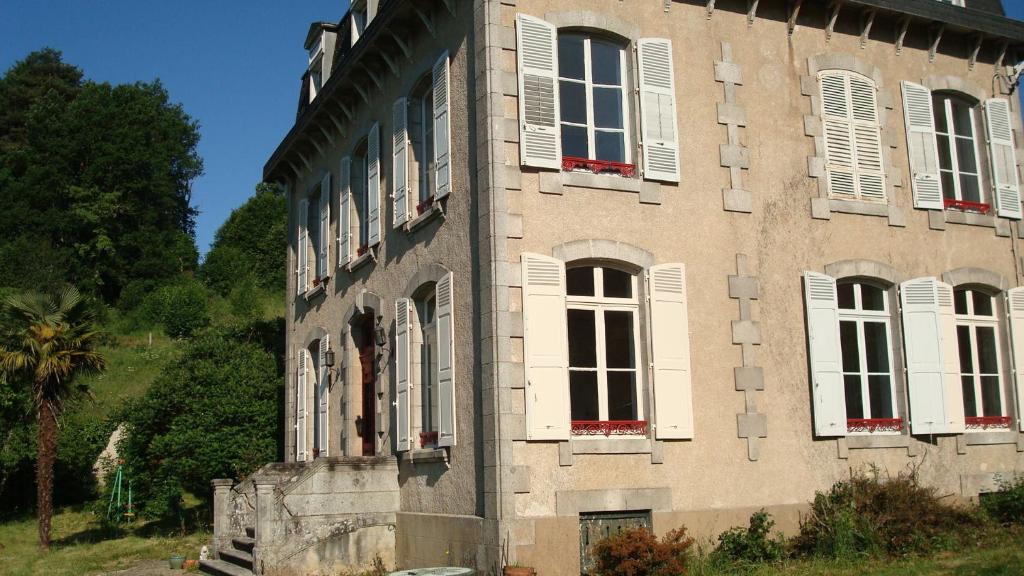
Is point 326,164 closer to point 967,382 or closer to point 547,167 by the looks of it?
point 547,167

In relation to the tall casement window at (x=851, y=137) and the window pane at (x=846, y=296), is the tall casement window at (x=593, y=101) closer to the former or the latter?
the tall casement window at (x=851, y=137)

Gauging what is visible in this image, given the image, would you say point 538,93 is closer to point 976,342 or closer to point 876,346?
point 876,346

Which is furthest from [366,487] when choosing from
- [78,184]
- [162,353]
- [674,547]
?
[78,184]

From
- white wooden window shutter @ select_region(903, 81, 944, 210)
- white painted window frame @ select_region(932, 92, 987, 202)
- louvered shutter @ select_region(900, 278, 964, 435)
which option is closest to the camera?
louvered shutter @ select_region(900, 278, 964, 435)

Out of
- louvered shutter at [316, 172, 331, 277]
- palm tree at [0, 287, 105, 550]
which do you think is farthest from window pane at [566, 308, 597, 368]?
palm tree at [0, 287, 105, 550]

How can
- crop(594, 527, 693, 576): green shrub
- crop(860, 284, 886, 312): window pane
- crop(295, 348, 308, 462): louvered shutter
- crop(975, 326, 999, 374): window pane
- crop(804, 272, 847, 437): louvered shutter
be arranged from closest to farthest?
crop(594, 527, 693, 576): green shrub < crop(804, 272, 847, 437): louvered shutter < crop(860, 284, 886, 312): window pane < crop(975, 326, 999, 374): window pane < crop(295, 348, 308, 462): louvered shutter

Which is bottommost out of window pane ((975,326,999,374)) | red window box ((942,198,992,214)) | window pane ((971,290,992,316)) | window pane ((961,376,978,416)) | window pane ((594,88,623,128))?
window pane ((961,376,978,416))

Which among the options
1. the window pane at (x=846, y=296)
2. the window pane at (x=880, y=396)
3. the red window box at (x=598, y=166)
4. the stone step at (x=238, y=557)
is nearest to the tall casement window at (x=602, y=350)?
the red window box at (x=598, y=166)

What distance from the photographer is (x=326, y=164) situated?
16734mm

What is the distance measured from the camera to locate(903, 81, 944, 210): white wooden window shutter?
12562mm

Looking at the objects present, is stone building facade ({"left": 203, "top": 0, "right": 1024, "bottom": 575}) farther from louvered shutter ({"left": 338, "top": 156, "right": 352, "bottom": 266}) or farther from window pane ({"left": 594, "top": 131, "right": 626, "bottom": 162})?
→ louvered shutter ({"left": 338, "top": 156, "right": 352, "bottom": 266})

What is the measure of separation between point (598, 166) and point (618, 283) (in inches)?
51.8

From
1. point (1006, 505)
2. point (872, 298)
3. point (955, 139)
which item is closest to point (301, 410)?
point (872, 298)

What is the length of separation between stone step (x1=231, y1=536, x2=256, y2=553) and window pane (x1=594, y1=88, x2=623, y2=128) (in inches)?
276
